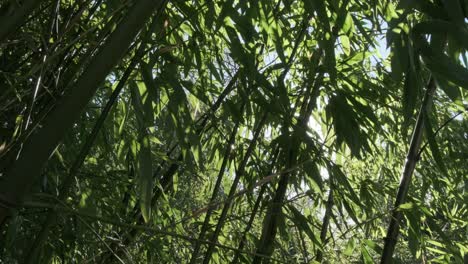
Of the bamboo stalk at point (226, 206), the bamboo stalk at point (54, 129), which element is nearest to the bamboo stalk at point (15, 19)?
the bamboo stalk at point (54, 129)

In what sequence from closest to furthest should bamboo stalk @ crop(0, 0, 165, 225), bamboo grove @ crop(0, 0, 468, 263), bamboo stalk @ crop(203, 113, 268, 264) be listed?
bamboo stalk @ crop(0, 0, 165, 225), bamboo grove @ crop(0, 0, 468, 263), bamboo stalk @ crop(203, 113, 268, 264)

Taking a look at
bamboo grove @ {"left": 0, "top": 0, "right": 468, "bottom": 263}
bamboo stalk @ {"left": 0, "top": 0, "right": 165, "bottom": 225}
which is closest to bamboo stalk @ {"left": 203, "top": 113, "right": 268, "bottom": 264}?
bamboo grove @ {"left": 0, "top": 0, "right": 468, "bottom": 263}

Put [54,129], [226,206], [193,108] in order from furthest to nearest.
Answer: [193,108] < [226,206] < [54,129]

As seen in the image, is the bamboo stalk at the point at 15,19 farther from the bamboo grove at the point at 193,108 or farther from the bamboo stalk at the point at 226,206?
the bamboo stalk at the point at 226,206

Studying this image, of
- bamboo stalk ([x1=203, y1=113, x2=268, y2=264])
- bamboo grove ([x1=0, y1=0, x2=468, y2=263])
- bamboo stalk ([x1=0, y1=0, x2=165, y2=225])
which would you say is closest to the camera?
bamboo stalk ([x1=0, y1=0, x2=165, y2=225])

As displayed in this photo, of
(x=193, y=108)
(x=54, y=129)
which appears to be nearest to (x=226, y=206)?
(x=54, y=129)

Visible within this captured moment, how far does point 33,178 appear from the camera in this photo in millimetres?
641

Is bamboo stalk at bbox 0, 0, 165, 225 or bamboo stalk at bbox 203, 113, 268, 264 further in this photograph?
bamboo stalk at bbox 203, 113, 268, 264

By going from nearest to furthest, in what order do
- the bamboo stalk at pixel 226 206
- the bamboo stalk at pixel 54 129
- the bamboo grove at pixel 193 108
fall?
the bamboo stalk at pixel 54 129
the bamboo grove at pixel 193 108
the bamboo stalk at pixel 226 206

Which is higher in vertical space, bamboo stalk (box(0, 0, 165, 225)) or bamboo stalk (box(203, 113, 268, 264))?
bamboo stalk (box(203, 113, 268, 264))

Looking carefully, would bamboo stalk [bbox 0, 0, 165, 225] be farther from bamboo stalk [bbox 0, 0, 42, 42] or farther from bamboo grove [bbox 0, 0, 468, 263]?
bamboo stalk [bbox 0, 0, 42, 42]

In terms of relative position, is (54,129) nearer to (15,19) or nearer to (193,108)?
(15,19)

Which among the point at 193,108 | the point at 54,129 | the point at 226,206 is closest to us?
the point at 54,129

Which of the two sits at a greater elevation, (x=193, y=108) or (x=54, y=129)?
(x=193, y=108)
